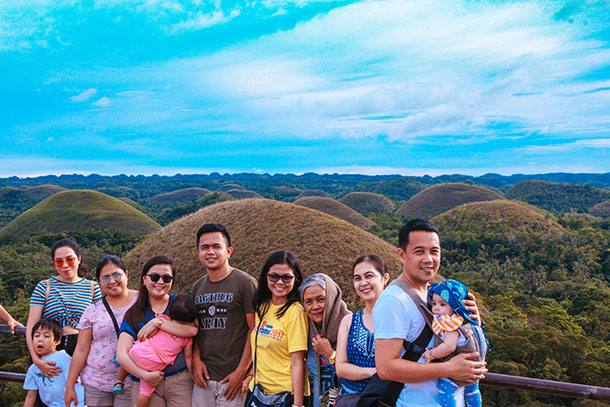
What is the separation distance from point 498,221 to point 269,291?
52613 millimetres

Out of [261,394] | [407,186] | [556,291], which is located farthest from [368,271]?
[407,186]

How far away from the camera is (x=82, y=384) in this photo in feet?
13.5

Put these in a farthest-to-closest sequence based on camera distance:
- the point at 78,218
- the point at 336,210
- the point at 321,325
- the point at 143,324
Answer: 1. the point at 336,210
2. the point at 78,218
3. the point at 143,324
4. the point at 321,325

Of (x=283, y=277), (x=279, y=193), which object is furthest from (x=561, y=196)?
(x=283, y=277)

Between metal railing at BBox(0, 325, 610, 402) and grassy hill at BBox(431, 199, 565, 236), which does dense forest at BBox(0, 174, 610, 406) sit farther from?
metal railing at BBox(0, 325, 610, 402)

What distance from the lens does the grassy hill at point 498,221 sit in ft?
160

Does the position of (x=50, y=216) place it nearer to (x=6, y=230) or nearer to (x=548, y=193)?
(x=6, y=230)

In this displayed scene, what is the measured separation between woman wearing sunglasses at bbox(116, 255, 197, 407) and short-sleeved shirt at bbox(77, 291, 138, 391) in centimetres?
21

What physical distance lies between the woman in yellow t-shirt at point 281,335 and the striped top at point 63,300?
5.91 ft

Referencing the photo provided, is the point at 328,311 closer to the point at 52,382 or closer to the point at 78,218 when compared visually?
the point at 52,382

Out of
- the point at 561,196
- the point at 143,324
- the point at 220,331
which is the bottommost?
the point at 220,331

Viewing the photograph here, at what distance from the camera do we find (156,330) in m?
3.90

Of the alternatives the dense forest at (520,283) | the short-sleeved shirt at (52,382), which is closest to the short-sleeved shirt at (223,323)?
the short-sleeved shirt at (52,382)

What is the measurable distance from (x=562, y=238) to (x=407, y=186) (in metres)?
106
